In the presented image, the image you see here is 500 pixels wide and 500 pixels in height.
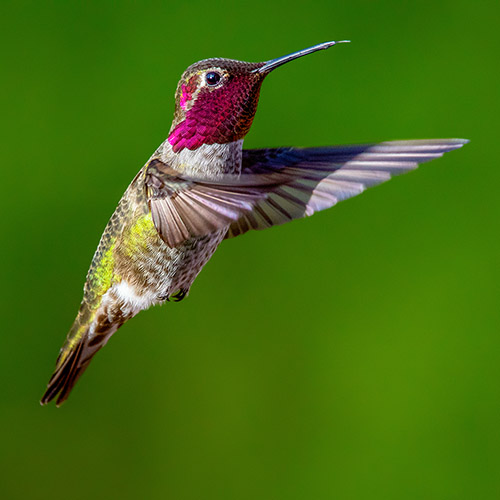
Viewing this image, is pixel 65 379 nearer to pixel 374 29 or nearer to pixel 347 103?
pixel 347 103

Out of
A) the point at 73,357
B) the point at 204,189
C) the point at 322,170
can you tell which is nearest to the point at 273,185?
the point at 204,189

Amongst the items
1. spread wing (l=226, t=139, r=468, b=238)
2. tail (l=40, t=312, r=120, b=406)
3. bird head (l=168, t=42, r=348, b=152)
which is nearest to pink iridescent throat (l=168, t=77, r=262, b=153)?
bird head (l=168, t=42, r=348, b=152)

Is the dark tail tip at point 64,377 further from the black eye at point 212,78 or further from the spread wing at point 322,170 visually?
the black eye at point 212,78

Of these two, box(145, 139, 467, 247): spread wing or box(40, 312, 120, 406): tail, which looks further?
box(40, 312, 120, 406): tail

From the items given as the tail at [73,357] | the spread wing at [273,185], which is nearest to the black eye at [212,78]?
the spread wing at [273,185]

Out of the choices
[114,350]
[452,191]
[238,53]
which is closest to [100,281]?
[114,350]

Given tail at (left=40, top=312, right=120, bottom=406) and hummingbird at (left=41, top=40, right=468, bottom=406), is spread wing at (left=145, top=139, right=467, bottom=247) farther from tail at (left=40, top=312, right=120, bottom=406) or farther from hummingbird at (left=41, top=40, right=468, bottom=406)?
tail at (left=40, top=312, right=120, bottom=406)

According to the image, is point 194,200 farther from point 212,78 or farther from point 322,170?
point 322,170
